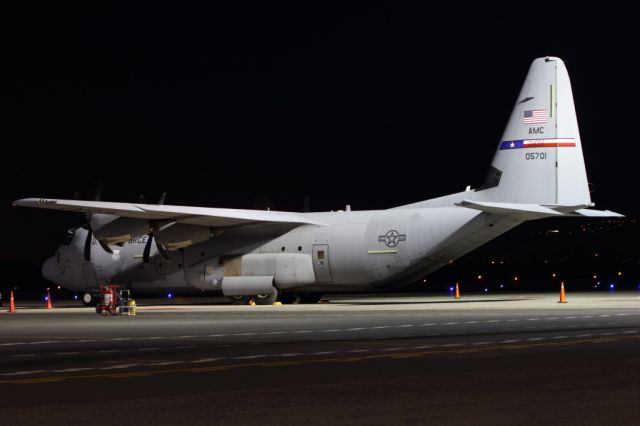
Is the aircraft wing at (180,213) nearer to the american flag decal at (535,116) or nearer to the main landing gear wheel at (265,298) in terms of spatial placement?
the main landing gear wheel at (265,298)

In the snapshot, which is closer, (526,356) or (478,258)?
(526,356)

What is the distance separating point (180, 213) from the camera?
42156mm

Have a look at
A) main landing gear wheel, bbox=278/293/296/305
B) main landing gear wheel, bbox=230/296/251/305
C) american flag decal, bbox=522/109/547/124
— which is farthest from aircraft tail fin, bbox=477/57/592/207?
main landing gear wheel, bbox=230/296/251/305

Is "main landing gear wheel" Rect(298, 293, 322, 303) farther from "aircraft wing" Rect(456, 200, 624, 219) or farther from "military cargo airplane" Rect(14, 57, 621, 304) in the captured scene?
"aircraft wing" Rect(456, 200, 624, 219)

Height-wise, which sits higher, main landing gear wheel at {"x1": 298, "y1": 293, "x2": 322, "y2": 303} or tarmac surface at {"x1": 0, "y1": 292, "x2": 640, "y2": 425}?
main landing gear wheel at {"x1": 298, "y1": 293, "x2": 322, "y2": 303}

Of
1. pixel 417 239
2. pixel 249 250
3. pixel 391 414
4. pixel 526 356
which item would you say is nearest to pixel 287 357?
pixel 526 356

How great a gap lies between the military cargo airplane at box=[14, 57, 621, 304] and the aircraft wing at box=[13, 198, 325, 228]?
0.18 ft

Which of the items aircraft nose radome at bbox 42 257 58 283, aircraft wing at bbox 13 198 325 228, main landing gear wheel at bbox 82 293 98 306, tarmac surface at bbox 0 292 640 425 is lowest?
tarmac surface at bbox 0 292 640 425

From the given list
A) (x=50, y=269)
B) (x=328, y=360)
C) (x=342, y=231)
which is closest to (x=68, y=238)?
(x=50, y=269)

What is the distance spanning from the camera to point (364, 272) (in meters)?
42.7

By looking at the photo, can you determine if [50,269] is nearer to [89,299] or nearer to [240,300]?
[89,299]

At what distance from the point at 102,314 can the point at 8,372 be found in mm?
20601

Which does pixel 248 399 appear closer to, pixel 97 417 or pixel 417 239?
pixel 97 417

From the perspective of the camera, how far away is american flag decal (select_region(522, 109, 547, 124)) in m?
39.6
